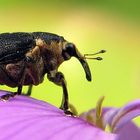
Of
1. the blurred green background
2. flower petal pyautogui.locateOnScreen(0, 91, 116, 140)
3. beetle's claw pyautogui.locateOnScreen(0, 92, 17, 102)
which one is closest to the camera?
flower petal pyautogui.locateOnScreen(0, 91, 116, 140)

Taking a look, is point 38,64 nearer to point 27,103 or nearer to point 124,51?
→ point 27,103

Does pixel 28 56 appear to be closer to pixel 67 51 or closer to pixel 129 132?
pixel 67 51

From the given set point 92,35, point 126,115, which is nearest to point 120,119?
point 126,115

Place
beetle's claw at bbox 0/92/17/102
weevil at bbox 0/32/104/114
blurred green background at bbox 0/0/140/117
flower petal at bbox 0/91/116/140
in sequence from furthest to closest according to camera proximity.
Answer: blurred green background at bbox 0/0/140/117 → weevil at bbox 0/32/104/114 → beetle's claw at bbox 0/92/17/102 → flower petal at bbox 0/91/116/140

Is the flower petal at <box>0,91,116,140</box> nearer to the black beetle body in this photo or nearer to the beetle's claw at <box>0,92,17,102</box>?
the beetle's claw at <box>0,92,17,102</box>

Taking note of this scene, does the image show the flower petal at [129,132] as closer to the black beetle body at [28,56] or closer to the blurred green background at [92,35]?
the black beetle body at [28,56]

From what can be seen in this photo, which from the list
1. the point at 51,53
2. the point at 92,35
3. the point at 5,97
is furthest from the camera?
the point at 92,35

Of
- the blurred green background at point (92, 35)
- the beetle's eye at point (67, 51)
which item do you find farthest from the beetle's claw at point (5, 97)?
the blurred green background at point (92, 35)

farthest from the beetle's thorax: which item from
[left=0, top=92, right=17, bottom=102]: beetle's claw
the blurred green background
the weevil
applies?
the blurred green background
